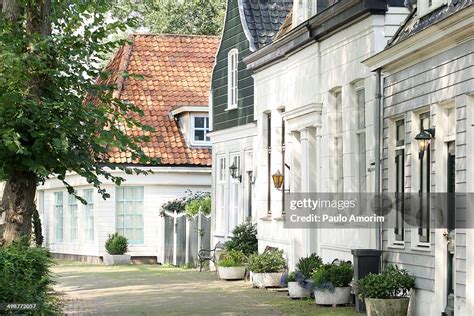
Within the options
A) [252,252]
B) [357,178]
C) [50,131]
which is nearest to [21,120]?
[50,131]

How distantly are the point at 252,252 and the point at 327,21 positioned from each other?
8924mm

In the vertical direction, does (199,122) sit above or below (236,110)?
above

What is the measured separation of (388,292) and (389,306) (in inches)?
11.2

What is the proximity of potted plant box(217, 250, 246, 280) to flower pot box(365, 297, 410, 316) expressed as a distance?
11505 mm

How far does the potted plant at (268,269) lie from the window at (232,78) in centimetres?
708

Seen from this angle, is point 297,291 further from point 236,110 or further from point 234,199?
point 234,199

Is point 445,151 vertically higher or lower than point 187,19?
lower

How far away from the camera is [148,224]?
42906mm

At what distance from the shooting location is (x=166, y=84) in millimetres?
44344

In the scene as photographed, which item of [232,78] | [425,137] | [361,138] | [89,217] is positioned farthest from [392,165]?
[89,217]

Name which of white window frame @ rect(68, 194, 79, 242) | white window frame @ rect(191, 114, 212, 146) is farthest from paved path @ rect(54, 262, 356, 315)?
white window frame @ rect(68, 194, 79, 242)

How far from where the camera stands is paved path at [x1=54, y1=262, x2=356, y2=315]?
22172mm

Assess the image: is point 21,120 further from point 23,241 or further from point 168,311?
point 168,311

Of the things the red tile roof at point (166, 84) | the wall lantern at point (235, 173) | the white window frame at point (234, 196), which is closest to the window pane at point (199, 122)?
the red tile roof at point (166, 84)
